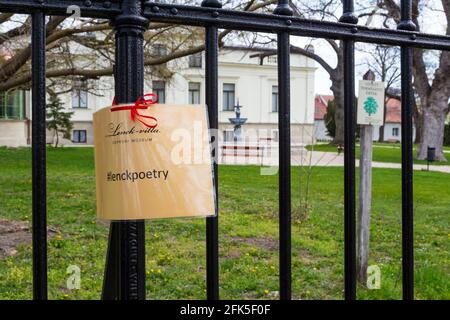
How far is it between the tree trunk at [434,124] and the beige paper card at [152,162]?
58.7 feet

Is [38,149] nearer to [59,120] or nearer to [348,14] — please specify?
[348,14]

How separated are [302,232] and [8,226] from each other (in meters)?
3.26

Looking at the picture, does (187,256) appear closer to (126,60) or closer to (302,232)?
(302,232)

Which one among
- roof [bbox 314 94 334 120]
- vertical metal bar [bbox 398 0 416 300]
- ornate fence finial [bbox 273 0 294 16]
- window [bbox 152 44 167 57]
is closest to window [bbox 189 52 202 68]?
window [bbox 152 44 167 57]

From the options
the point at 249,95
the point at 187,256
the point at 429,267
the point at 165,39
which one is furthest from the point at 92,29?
the point at 249,95

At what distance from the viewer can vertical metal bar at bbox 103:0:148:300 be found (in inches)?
46.5

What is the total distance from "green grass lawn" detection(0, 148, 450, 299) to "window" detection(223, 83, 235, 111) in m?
18.0

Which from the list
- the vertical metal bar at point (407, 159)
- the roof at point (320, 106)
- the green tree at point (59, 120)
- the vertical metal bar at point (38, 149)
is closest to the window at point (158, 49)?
the vertical metal bar at point (407, 159)

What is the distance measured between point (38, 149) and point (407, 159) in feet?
3.44

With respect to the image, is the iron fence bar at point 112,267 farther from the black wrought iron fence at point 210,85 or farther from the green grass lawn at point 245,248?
the green grass lawn at point 245,248

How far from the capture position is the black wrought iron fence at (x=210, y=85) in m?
1.17

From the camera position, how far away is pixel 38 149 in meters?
1.17

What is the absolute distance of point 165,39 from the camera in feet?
24.3

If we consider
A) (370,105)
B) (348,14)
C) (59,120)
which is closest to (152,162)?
(348,14)
